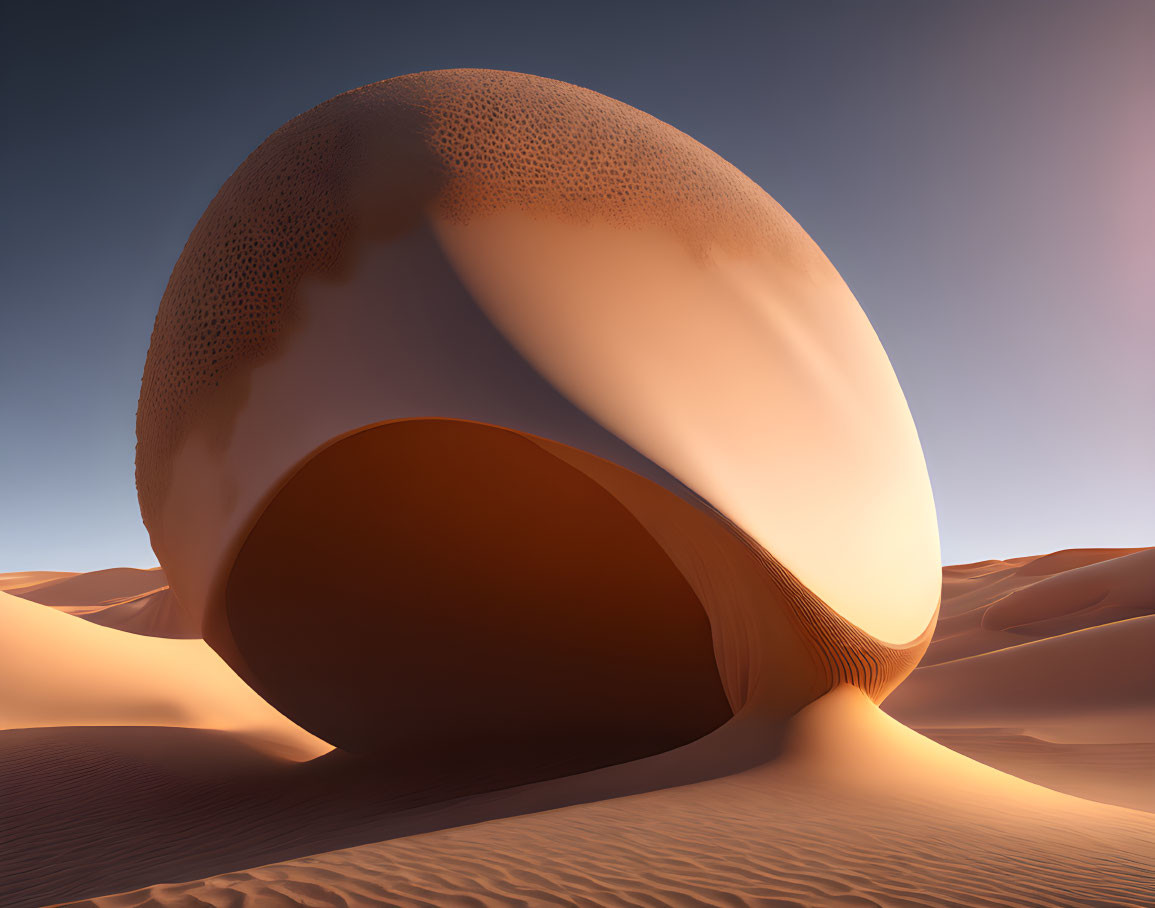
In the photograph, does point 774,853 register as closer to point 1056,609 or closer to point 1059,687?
point 1059,687

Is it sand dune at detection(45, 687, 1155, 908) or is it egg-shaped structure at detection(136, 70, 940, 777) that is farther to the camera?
egg-shaped structure at detection(136, 70, 940, 777)

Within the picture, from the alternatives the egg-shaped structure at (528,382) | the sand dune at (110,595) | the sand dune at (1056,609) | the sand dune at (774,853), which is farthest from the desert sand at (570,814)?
the sand dune at (110,595)

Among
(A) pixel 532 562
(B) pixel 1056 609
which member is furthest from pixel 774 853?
(B) pixel 1056 609

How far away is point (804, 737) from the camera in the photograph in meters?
5.09

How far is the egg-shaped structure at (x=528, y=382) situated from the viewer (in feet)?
17.1

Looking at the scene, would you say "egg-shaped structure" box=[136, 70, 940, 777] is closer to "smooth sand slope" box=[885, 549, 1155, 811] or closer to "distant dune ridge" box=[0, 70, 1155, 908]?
"distant dune ridge" box=[0, 70, 1155, 908]

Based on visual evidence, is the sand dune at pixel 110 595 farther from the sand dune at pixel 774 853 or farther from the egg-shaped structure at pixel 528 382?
the sand dune at pixel 774 853

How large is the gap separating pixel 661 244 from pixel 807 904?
4.55 m

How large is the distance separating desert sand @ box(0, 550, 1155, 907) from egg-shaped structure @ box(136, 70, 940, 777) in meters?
0.83

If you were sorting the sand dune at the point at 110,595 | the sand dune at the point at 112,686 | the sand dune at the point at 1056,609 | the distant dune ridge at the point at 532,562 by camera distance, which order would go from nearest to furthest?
1. the distant dune ridge at the point at 532,562
2. the sand dune at the point at 112,686
3. the sand dune at the point at 1056,609
4. the sand dune at the point at 110,595

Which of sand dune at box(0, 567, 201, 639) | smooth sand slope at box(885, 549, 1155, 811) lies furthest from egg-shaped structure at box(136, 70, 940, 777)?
sand dune at box(0, 567, 201, 639)

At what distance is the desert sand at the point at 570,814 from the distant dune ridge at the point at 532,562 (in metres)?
0.03

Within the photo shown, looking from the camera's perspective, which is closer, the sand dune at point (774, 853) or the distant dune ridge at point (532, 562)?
the sand dune at point (774, 853)

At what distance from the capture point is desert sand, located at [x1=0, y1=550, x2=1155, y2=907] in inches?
119
